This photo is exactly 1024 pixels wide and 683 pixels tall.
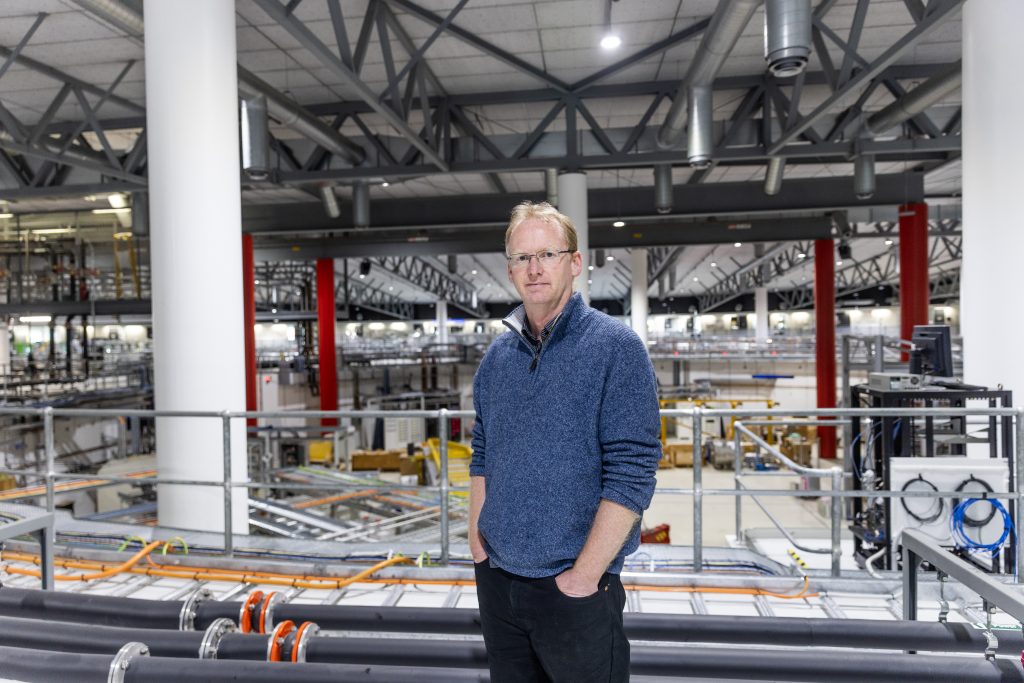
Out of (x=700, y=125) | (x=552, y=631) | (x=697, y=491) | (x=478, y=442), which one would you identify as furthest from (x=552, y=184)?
(x=552, y=631)

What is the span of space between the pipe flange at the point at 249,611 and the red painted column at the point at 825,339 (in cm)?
1772

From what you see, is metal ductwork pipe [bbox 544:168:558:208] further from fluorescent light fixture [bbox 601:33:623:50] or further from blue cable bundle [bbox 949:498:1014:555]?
blue cable bundle [bbox 949:498:1014:555]

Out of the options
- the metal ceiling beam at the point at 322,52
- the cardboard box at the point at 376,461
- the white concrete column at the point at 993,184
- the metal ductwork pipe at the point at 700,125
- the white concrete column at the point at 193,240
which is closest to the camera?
the white concrete column at the point at 193,240

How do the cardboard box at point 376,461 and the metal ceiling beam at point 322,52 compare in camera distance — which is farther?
the cardboard box at point 376,461

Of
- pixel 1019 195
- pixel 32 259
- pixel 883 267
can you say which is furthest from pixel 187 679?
pixel 883 267

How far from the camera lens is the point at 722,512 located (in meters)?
15.7

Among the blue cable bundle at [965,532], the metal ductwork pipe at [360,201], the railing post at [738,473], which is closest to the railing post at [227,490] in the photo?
the railing post at [738,473]

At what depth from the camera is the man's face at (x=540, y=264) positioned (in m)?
1.77

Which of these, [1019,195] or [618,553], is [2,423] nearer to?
[618,553]

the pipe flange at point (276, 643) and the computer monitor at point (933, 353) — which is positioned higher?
the computer monitor at point (933, 353)

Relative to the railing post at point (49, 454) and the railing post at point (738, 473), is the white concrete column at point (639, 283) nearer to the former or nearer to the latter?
the railing post at point (738, 473)

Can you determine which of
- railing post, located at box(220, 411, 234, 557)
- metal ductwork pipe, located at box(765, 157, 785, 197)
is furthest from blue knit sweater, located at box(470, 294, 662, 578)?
metal ductwork pipe, located at box(765, 157, 785, 197)

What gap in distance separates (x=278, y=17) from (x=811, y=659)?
19.9 ft

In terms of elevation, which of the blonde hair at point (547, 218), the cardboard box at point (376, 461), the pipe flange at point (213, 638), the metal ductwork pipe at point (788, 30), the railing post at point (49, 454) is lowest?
the cardboard box at point (376, 461)
